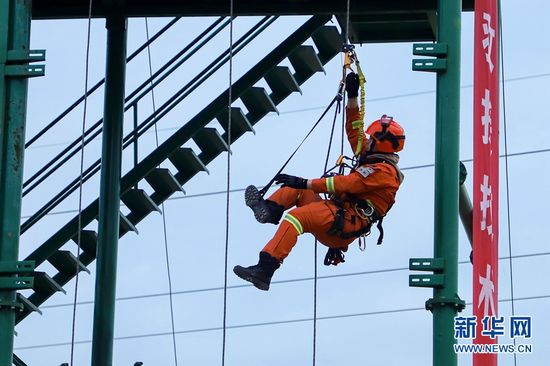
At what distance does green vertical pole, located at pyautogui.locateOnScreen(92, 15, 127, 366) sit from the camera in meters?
11.9

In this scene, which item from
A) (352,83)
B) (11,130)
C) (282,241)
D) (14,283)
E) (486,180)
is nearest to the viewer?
(14,283)

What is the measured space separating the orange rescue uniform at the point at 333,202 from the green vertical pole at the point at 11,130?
2.35 meters

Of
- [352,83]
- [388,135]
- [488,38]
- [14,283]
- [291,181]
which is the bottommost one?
[14,283]

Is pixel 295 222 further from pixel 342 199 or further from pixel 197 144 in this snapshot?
pixel 197 144

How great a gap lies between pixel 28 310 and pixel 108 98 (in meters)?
3.38

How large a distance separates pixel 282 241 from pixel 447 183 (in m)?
2.00

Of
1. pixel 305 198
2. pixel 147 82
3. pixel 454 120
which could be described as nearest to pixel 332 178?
pixel 305 198

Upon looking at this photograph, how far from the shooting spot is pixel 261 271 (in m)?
9.34

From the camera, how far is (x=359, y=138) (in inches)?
395

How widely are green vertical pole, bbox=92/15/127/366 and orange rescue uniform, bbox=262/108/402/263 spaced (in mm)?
2918

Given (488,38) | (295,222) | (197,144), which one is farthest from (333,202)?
(197,144)

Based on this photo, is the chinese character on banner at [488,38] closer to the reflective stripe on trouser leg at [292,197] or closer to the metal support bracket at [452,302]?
the metal support bracket at [452,302]

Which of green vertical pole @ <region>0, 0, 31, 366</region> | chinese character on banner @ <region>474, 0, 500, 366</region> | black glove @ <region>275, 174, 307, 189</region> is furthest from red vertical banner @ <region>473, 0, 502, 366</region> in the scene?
green vertical pole @ <region>0, 0, 31, 366</region>

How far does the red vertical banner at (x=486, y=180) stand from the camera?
25.8 ft
